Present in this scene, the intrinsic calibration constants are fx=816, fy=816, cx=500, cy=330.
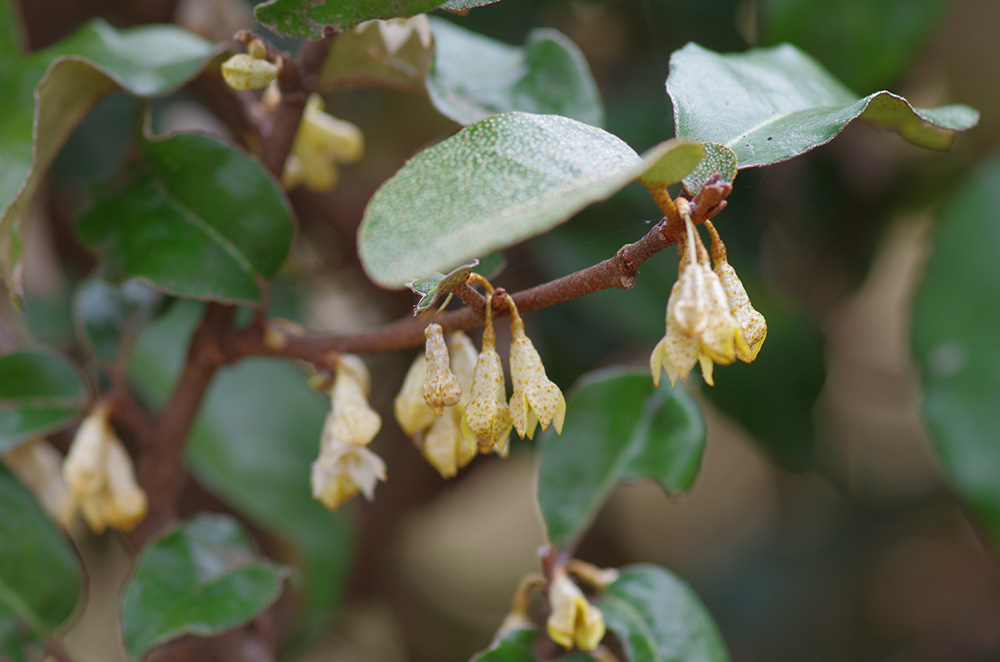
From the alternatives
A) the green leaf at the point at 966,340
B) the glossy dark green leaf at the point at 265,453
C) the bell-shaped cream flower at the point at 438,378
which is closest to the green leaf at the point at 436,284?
the bell-shaped cream flower at the point at 438,378

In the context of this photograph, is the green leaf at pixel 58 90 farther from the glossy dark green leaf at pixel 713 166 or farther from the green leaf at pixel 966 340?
the green leaf at pixel 966 340

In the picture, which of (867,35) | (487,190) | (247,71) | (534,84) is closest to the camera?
(487,190)

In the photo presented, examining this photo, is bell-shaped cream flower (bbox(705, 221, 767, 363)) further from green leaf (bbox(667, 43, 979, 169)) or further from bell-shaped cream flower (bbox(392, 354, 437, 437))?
bell-shaped cream flower (bbox(392, 354, 437, 437))

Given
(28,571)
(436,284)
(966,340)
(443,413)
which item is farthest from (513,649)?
(966,340)

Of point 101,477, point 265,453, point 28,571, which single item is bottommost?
point 265,453

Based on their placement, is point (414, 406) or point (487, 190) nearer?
point (487, 190)

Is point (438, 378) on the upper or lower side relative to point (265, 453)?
upper

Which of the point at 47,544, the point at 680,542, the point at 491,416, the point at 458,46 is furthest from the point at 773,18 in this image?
the point at 680,542

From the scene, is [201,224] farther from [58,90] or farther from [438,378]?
[438,378]
